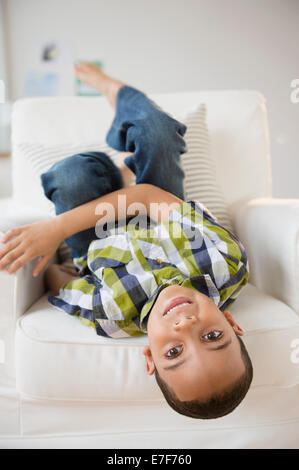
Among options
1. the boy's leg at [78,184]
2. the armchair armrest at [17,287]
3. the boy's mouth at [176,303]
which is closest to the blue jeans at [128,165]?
the boy's leg at [78,184]

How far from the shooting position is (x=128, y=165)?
106cm

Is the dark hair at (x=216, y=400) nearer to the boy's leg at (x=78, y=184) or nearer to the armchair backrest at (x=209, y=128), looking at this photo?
the boy's leg at (x=78, y=184)

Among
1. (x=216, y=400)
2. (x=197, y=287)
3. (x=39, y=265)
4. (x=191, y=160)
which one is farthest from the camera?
(x=191, y=160)

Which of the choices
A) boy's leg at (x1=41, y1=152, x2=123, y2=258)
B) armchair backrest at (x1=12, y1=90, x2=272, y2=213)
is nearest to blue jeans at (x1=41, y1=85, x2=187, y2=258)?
boy's leg at (x1=41, y1=152, x2=123, y2=258)

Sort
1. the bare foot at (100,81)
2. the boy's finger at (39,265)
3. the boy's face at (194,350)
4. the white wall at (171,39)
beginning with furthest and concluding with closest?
the white wall at (171,39) → the bare foot at (100,81) → the boy's finger at (39,265) → the boy's face at (194,350)

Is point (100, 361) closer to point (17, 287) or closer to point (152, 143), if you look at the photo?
point (17, 287)

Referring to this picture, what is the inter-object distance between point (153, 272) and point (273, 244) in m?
0.30

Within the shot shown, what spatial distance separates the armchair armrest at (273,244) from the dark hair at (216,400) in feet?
0.73

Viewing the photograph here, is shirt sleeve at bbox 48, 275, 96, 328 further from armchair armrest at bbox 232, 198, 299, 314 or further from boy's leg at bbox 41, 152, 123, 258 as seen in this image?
armchair armrest at bbox 232, 198, 299, 314

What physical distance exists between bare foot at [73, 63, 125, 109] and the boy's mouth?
67cm

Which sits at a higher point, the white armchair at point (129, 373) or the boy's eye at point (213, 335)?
the boy's eye at point (213, 335)

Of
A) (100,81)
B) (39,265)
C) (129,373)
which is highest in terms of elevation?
(100,81)

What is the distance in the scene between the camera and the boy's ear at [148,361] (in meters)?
0.74

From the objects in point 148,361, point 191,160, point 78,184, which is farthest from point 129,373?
point 191,160
